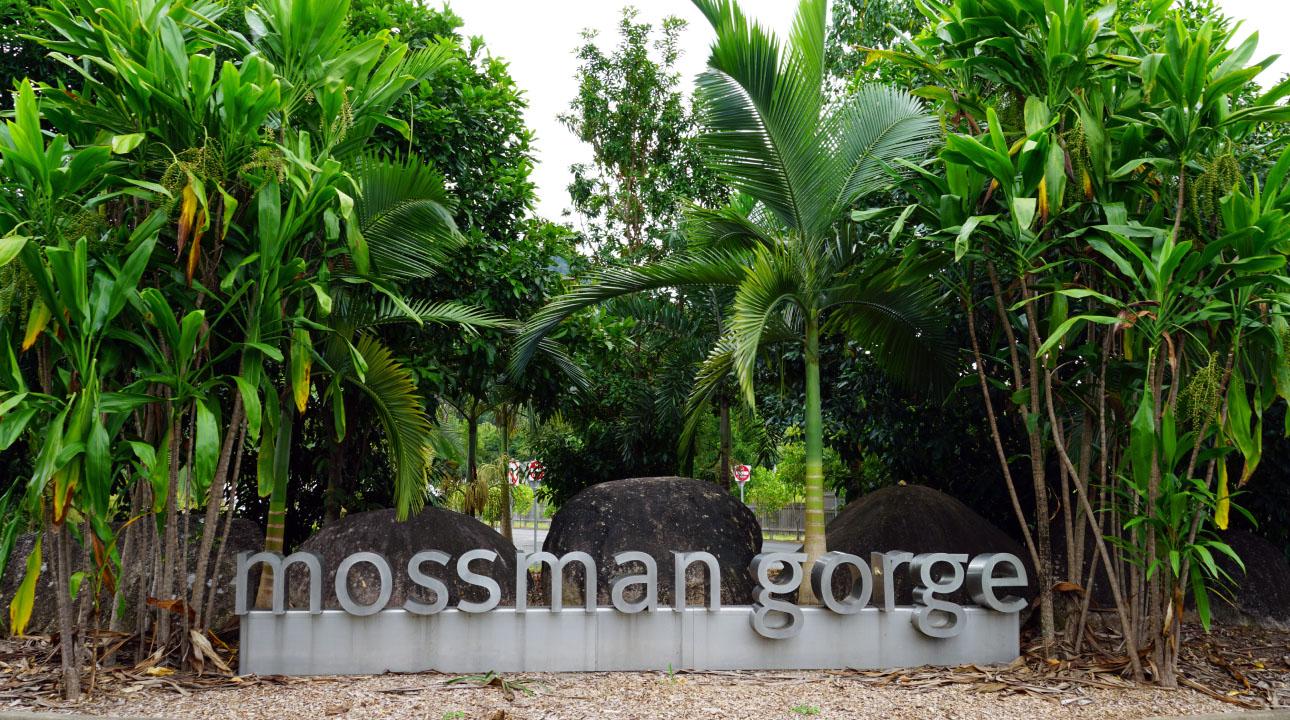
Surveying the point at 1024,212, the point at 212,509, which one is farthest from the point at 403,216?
the point at 1024,212

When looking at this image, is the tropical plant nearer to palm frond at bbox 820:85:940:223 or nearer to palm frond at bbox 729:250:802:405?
palm frond at bbox 820:85:940:223

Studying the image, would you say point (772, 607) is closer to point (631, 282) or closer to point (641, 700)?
point (641, 700)

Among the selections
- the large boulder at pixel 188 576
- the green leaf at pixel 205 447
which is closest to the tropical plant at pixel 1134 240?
the green leaf at pixel 205 447

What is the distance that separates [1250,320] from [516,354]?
498 centimetres

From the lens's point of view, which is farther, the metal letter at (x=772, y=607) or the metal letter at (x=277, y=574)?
the metal letter at (x=772, y=607)

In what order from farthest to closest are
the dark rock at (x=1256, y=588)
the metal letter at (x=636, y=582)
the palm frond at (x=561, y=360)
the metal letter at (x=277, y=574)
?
the palm frond at (x=561, y=360) < the dark rock at (x=1256, y=588) < the metal letter at (x=636, y=582) < the metal letter at (x=277, y=574)

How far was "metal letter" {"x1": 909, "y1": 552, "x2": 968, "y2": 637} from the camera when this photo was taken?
6355mm

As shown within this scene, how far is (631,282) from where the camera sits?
279 inches

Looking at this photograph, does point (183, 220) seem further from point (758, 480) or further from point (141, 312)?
point (758, 480)

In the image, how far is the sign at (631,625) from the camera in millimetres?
5906

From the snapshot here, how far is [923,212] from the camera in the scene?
6.21 m

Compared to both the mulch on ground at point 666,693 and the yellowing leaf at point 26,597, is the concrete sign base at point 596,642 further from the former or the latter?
the yellowing leaf at point 26,597

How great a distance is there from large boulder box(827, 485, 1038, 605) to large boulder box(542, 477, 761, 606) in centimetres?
93

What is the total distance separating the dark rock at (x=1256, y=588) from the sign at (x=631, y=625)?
3.00 m
